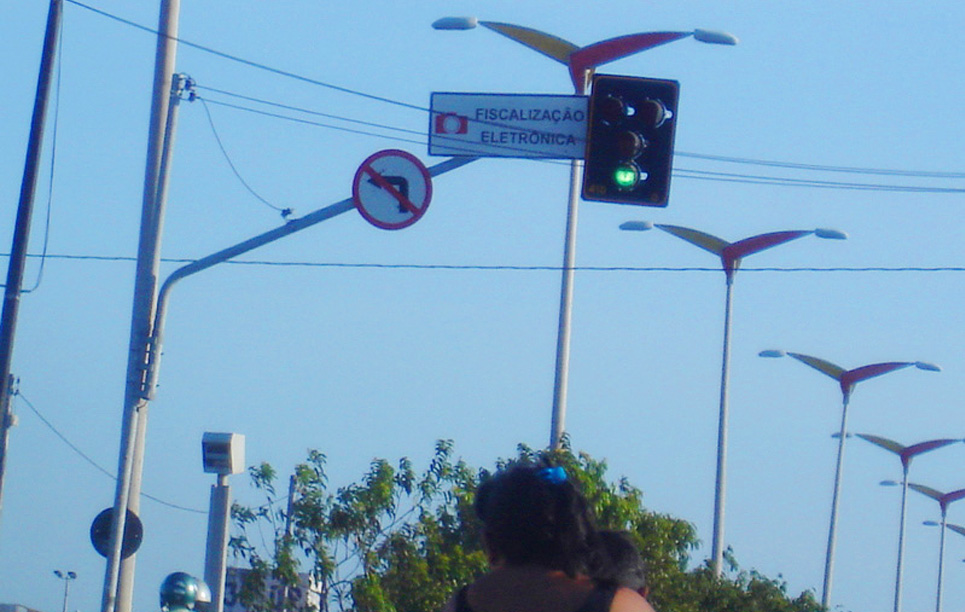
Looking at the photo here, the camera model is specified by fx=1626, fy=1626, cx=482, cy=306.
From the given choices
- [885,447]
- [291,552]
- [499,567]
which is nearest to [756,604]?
[291,552]

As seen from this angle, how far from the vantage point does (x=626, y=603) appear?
3.96 meters

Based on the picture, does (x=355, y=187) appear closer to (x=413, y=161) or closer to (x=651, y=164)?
(x=413, y=161)

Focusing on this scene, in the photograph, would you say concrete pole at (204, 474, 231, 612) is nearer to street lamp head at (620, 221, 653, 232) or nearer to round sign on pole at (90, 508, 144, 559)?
round sign on pole at (90, 508, 144, 559)

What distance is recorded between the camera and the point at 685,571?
61.1ft

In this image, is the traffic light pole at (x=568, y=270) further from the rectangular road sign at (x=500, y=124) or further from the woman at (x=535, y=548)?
the woman at (x=535, y=548)

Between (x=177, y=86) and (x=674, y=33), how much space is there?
6192 millimetres

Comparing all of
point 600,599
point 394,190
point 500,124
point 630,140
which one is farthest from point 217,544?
point 600,599

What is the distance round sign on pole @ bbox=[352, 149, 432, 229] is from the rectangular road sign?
0.22 metres

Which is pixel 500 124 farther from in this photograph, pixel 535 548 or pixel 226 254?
pixel 535 548

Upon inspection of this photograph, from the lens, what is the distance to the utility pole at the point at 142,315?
38.8 feet

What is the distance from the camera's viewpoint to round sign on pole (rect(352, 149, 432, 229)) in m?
11.7

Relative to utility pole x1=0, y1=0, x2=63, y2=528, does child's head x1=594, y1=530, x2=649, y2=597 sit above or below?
below

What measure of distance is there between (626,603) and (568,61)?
14.5 metres

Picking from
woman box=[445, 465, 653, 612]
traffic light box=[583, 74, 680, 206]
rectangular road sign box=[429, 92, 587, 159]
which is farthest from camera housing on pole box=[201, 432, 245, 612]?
woman box=[445, 465, 653, 612]
